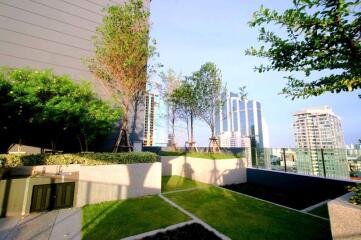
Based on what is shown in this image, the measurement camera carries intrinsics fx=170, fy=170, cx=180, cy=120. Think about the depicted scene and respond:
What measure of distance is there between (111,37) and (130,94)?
3.11 metres

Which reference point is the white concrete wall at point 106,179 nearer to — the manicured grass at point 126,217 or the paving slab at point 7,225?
the manicured grass at point 126,217

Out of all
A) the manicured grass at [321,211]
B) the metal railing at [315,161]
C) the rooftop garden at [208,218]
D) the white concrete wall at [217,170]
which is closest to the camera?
the rooftop garden at [208,218]

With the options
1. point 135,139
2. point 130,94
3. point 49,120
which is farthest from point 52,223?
point 135,139

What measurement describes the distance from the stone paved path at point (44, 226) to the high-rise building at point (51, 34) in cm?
636

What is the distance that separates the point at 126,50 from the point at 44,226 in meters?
7.88

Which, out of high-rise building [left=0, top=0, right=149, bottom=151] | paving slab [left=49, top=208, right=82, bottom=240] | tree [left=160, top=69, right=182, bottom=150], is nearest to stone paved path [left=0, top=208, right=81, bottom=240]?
paving slab [left=49, top=208, right=82, bottom=240]

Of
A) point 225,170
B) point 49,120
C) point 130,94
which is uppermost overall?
point 130,94

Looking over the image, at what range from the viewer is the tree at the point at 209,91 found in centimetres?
1406

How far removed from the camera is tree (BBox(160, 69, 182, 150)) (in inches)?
678

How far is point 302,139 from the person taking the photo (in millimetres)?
51906

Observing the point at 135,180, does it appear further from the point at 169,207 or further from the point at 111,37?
the point at 111,37

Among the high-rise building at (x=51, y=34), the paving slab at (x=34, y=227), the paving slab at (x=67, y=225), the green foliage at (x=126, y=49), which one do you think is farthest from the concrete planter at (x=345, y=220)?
the high-rise building at (x=51, y=34)

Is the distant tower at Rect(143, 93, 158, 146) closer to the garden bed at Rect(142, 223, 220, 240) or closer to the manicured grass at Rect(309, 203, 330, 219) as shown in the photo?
the garden bed at Rect(142, 223, 220, 240)

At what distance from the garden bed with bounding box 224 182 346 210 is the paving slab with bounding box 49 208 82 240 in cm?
698
